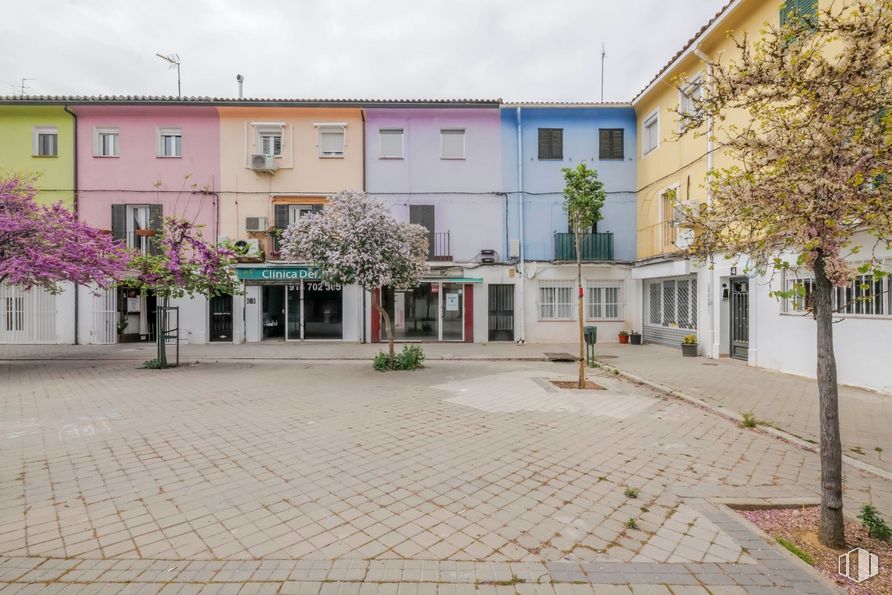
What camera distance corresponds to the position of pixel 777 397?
295 inches

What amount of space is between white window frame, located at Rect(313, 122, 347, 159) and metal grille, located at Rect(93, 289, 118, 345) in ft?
31.8

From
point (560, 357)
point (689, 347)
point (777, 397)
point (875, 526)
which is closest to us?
point (875, 526)

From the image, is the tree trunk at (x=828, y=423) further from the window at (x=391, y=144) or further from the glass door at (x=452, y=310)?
the window at (x=391, y=144)

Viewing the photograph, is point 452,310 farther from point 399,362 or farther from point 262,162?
point 262,162

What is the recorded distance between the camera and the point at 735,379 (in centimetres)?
912

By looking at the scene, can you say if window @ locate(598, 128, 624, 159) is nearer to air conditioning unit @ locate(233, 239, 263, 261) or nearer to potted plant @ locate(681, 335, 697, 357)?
potted plant @ locate(681, 335, 697, 357)

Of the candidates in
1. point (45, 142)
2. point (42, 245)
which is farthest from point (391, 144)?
point (45, 142)

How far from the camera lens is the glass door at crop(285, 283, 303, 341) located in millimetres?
16906

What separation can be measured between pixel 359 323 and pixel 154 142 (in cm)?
1057

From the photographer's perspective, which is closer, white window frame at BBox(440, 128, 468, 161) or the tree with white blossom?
the tree with white blossom

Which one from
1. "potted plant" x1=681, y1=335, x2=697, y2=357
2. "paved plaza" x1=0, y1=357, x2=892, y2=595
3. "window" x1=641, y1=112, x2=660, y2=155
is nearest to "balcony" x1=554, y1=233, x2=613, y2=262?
"window" x1=641, y1=112, x2=660, y2=155

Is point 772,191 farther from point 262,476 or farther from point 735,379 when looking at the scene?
point 735,379

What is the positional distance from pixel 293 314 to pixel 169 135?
845cm

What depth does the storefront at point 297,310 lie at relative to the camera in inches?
656
